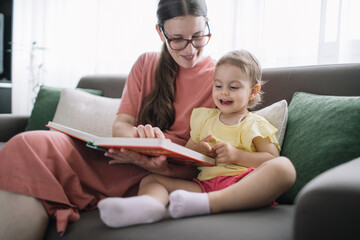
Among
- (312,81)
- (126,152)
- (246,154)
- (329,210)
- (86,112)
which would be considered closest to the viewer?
(329,210)

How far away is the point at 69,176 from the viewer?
0.97 metres

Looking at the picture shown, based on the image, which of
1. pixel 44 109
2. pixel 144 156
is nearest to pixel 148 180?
pixel 144 156

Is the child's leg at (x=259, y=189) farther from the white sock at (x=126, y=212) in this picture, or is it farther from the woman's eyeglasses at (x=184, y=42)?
the woman's eyeglasses at (x=184, y=42)

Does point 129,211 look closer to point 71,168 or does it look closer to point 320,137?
point 71,168

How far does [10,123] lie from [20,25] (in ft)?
5.85

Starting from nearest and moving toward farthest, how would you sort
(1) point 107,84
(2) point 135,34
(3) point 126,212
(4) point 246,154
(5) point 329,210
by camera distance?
(5) point 329,210 → (3) point 126,212 → (4) point 246,154 → (1) point 107,84 → (2) point 135,34

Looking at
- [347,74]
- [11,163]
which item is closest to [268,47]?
[347,74]

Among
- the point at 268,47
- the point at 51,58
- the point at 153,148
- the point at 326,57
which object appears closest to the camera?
the point at 153,148

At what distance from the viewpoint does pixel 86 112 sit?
1.70 m

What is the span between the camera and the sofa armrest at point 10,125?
1.84 metres

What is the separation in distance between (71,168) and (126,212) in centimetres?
33

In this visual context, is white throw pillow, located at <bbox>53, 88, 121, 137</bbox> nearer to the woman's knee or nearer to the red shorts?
the woman's knee

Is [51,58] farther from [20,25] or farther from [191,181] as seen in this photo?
[191,181]

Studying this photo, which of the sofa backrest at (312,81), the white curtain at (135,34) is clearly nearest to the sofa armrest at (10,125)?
the white curtain at (135,34)
